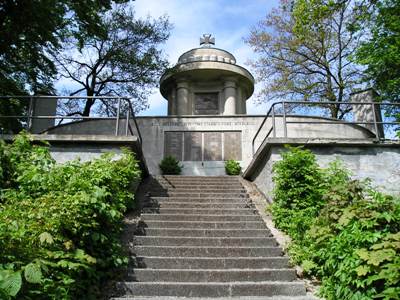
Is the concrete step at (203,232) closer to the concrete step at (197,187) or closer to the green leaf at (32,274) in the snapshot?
the concrete step at (197,187)

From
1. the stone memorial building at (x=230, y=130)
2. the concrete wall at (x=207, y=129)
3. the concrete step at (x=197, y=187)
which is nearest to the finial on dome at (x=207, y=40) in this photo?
the stone memorial building at (x=230, y=130)

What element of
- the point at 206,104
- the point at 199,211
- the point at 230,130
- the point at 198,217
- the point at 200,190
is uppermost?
the point at 206,104

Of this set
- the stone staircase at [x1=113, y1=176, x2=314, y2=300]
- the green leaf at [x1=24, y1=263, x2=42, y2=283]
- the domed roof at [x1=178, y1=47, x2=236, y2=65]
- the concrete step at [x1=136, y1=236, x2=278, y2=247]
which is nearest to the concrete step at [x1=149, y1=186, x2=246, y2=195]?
the stone staircase at [x1=113, y1=176, x2=314, y2=300]

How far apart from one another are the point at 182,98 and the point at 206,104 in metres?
1.09

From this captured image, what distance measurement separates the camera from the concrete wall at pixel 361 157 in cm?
782

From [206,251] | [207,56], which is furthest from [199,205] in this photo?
[207,56]

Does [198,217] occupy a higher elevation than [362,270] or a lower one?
higher

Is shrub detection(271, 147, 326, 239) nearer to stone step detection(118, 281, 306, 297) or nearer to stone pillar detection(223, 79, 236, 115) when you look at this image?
stone step detection(118, 281, 306, 297)

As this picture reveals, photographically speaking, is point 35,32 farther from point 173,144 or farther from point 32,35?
point 173,144

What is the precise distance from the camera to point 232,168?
38.8 ft

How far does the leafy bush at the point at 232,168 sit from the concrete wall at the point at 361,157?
3644mm

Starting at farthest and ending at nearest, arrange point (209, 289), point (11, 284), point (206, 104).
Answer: point (206, 104)
point (209, 289)
point (11, 284)

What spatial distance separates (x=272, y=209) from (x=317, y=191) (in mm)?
864

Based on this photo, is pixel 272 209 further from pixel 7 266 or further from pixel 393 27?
pixel 393 27
